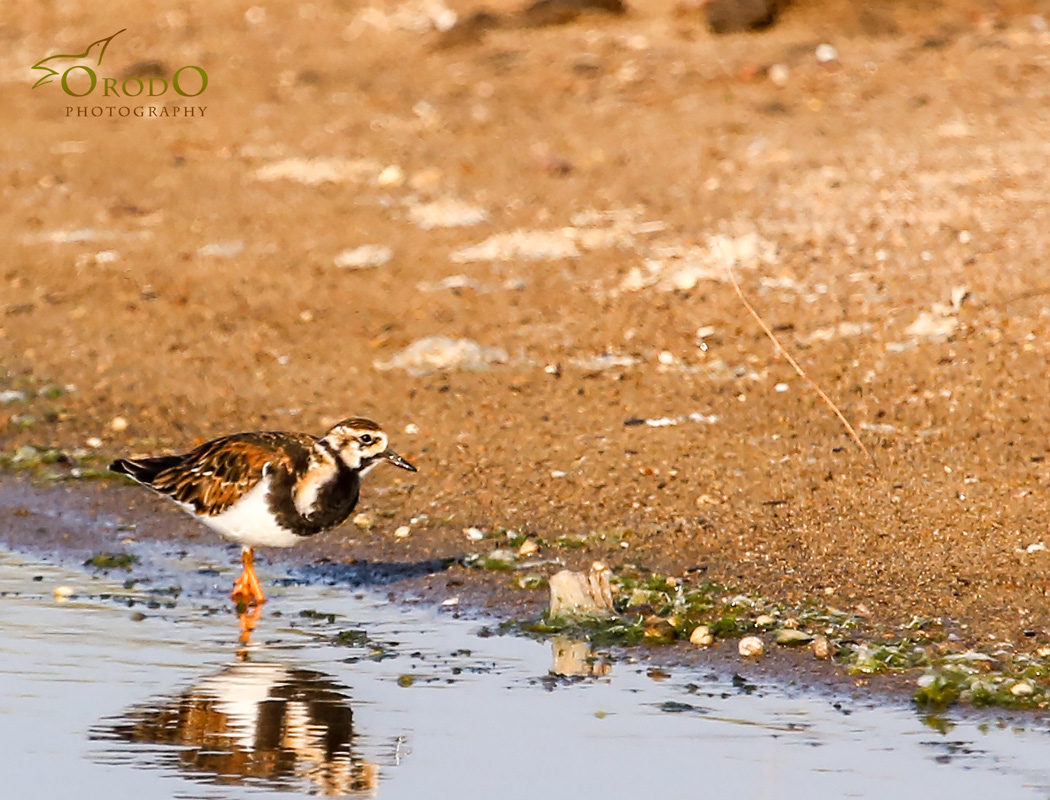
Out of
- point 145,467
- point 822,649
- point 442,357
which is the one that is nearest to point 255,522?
point 145,467

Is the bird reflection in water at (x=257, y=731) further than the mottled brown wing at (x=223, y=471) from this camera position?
No

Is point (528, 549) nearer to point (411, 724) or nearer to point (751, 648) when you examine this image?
point (751, 648)

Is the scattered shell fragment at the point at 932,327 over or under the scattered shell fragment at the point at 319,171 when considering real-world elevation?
under

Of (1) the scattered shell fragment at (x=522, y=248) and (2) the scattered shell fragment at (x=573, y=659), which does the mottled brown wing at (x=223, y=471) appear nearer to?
(2) the scattered shell fragment at (x=573, y=659)

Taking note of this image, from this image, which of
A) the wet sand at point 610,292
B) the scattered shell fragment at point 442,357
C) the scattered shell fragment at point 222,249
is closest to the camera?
the wet sand at point 610,292

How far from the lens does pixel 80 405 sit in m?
12.2

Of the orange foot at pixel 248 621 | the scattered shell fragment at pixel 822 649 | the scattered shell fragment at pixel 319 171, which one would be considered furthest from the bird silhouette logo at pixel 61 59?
the scattered shell fragment at pixel 822 649

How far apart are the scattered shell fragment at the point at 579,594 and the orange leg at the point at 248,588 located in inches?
54.5

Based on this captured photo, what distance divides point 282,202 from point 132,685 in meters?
9.85

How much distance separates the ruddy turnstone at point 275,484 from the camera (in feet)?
28.6

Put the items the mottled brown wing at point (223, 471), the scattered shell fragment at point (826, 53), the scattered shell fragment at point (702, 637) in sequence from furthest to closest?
the scattered shell fragment at point (826, 53) → the mottled brown wing at point (223, 471) → the scattered shell fragment at point (702, 637)

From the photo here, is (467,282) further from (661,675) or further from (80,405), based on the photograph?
(661,675)

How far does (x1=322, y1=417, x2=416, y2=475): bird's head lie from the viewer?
895 centimetres

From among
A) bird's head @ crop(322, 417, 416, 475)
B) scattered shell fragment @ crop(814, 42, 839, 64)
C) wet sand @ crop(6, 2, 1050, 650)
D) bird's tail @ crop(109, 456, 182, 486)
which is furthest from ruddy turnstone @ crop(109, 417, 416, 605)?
scattered shell fragment @ crop(814, 42, 839, 64)
